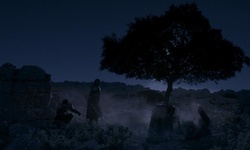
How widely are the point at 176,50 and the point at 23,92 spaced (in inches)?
618

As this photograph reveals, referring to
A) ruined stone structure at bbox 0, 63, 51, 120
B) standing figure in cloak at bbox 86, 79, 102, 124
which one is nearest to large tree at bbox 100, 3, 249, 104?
standing figure in cloak at bbox 86, 79, 102, 124

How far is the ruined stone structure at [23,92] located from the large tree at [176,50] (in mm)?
13232

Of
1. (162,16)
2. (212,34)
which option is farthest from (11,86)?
(212,34)

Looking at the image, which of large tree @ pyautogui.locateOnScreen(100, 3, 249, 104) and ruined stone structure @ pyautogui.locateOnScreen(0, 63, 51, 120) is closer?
ruined stone structure @ pyautogui.locateOnScreen(0, 63, 51, 120)

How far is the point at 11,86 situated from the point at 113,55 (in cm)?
1486

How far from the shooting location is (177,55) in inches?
1162

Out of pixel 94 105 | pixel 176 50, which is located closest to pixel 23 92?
pixel 94 105

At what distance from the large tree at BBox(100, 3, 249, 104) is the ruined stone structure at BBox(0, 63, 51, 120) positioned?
521 inches

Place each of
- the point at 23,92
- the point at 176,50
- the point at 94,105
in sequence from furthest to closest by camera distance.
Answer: the point at 176,50
the point at 94,105
the point at 23,92

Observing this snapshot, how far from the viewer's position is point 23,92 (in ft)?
58.0

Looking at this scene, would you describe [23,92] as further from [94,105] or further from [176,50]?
[176,50]

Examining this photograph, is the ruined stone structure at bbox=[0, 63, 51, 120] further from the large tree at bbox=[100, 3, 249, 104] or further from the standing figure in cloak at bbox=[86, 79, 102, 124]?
the large tree at bbox=[100, 3, 249, 104]

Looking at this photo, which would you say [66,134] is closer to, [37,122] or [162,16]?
[37,122]

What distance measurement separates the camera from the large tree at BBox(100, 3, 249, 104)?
96.7 ft
